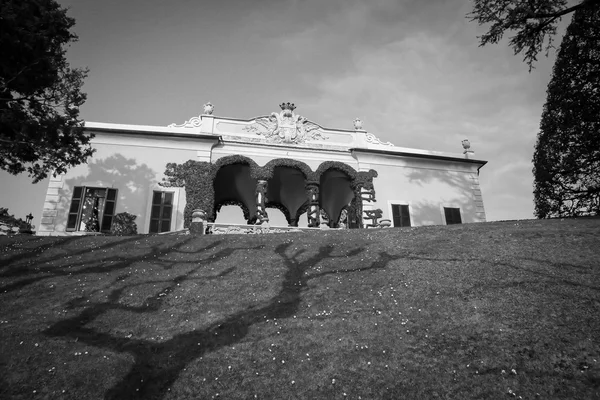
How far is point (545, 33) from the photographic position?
44.3ft

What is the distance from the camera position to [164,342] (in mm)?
7234

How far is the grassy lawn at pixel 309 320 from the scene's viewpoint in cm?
585

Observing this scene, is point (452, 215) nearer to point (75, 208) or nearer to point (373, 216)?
point (373, 216)

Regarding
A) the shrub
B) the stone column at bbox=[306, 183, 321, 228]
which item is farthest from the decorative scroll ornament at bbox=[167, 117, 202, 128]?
the stone column at bbox=[306, 183, 321, 228]

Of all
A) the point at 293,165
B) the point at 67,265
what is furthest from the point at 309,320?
the point at 293,165

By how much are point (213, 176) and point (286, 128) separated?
5.73 metres

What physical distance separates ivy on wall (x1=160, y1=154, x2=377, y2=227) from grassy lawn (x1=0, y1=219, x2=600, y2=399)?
7.40 meters

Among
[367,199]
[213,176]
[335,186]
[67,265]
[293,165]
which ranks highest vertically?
[293,165]

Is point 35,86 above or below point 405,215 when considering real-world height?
above

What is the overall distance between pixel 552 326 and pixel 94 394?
27.1ft

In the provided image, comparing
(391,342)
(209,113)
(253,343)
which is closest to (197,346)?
(253,343)

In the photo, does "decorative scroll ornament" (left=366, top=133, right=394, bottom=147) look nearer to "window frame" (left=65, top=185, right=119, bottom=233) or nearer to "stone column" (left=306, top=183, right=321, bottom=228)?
"stone column" (left=306, top=183, right=321, bottom=228)

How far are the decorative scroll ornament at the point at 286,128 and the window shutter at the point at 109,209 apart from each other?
8533mm

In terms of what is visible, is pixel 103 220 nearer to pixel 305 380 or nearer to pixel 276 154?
pixel 276 154
